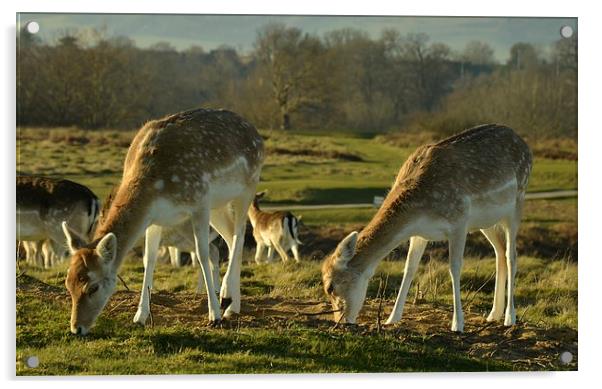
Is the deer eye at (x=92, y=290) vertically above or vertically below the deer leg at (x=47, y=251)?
above

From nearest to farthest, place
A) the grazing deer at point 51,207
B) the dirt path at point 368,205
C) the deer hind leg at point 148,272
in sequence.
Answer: the deer hind leg at point 148,272
the dirt path at point 368,205
the grazing deer at point 51,207

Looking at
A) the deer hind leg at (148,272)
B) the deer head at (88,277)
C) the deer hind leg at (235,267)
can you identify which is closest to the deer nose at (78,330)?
the deer head at (88,277)

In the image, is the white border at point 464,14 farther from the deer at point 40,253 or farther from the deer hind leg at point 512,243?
the deer at point 40,253

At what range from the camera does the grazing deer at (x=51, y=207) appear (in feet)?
31.9

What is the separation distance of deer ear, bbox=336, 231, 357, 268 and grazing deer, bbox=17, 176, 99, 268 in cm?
378

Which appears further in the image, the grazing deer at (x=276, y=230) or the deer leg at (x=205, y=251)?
the grazing deer at (x=276, y=230)

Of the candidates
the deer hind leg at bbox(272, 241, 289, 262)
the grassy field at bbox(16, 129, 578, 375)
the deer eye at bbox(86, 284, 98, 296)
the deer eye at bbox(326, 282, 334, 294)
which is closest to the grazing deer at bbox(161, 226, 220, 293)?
the grassy field at bbox(16, 129, 578, 375)

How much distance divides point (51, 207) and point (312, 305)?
3.32 meters

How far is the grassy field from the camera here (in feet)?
21.5

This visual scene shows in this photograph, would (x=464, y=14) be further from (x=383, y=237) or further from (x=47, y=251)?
(x=47, y=251)

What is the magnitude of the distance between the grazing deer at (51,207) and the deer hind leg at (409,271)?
12.2ft

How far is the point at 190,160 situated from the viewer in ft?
22.8
